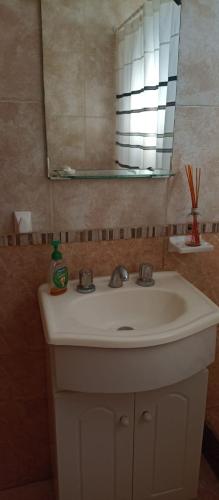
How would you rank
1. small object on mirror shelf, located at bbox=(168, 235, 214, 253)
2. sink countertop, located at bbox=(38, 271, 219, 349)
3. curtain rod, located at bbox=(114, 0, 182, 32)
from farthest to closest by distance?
1. small object on mirror shelf, located at bbox=(168, 235, 214, 253)
2. curtain rod, located at bbox=(114, 0, 182, 32)
3. sink countertop, located at bbox=(38, 271, 219, 349)

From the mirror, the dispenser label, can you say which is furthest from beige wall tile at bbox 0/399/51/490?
the mirror

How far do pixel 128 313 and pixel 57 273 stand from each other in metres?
0.30

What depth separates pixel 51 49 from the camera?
1166mm

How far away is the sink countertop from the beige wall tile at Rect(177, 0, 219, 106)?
655mm

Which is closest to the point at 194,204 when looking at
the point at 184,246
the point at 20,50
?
the point at 184,246

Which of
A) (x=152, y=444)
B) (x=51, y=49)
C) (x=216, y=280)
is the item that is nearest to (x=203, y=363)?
(x=152, y=444)

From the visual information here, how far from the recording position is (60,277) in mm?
1256

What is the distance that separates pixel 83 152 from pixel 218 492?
4.75ft

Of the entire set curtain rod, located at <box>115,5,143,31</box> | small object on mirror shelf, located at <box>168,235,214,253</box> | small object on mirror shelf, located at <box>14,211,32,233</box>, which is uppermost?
curtain rod, located at <box>115,5,143,31</box>

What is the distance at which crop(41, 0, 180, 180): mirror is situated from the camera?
1180 millimetres

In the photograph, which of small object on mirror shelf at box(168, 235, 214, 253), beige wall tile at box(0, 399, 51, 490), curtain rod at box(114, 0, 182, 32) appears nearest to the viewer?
curtain rod at box(114, 0, 182, 32)

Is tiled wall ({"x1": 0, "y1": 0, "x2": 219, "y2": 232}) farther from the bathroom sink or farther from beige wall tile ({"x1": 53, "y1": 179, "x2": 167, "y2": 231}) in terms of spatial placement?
the bathroom sink

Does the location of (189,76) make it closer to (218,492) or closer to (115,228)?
(115,228)

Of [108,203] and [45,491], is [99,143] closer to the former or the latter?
[108,203]
